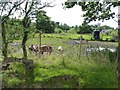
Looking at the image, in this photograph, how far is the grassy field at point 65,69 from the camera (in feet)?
8.30

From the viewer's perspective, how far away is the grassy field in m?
2.53

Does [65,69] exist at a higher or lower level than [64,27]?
lower

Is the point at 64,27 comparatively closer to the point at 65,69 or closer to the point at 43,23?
the point at 43,23

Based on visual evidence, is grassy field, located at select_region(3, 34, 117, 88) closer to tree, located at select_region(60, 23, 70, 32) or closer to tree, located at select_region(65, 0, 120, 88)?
tree, located at select_region(60, 23, 70, 32)

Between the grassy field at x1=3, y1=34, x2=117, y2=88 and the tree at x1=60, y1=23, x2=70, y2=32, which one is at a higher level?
the tree at x1=60, y1=23, x2=70, y2=32

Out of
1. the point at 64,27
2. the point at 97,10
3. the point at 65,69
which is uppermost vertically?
the point at 97,10

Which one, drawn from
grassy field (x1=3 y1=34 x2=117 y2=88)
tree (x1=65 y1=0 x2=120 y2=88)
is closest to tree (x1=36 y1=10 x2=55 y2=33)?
grassy field (x1=3 y1=34 x2=117 y2=88)

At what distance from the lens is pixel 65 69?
8.80 feet

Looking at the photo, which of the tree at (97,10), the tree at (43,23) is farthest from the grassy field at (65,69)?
the tree at (97,10)

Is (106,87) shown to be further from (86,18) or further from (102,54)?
(86,18)

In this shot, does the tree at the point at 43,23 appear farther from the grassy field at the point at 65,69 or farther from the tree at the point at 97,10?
the tree at the point at 97,10

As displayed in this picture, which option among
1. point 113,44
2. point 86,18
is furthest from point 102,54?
point 86,18

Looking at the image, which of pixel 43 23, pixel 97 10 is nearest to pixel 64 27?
pixel 43 23

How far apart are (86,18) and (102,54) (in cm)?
49
